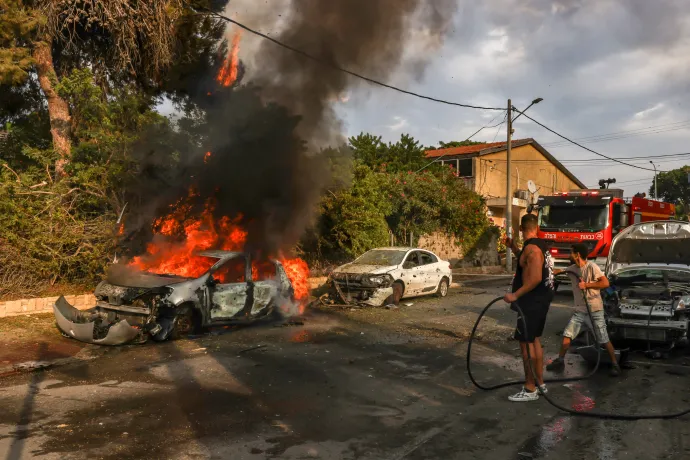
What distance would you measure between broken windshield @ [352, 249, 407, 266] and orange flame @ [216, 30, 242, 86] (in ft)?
20.2

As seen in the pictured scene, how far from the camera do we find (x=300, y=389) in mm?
6406

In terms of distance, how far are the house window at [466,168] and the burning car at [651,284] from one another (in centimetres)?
2392

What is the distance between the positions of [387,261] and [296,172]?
337 cm

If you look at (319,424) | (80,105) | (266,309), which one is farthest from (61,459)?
(80,105)

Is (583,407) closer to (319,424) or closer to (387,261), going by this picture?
(319,424)

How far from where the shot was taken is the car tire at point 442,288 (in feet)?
51.1

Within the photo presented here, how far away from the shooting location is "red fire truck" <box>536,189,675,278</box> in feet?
53.9

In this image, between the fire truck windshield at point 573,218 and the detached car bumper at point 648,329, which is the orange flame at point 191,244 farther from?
the fire truck windshield at point 573,218

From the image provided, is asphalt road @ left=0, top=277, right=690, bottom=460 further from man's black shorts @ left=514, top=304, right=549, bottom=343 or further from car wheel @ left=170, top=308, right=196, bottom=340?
man's black shorts @ left=514, top=304, right=549, bottom=343

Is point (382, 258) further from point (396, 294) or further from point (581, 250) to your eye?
point (581, 250)

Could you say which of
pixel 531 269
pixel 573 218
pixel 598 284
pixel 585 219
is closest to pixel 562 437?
pixel 531 269

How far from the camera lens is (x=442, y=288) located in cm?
1569

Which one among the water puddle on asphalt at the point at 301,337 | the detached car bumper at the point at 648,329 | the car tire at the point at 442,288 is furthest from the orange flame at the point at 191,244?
the detached car bumper at the point at 648,329

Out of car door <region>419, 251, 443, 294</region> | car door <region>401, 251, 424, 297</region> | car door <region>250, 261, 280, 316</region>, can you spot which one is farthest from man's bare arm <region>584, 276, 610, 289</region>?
car door <region>419, 251, 443, 294</region>
